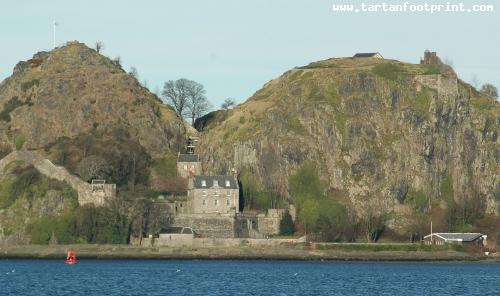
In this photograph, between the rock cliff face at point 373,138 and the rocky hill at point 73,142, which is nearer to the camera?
the rocky hill at point 73,142

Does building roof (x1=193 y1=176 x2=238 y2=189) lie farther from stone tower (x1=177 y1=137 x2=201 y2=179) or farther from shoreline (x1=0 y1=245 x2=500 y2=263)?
stone tower (x1=177 y1=137 x2=201 y2=179)

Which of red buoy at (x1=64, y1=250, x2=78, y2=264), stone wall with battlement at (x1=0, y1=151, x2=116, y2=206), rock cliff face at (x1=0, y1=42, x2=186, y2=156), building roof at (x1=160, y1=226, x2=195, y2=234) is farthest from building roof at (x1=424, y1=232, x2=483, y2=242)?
red buoy at (x1=64, y1=250, x2=78, y2=264)

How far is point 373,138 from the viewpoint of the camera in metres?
168

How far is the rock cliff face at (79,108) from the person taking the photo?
171500mm

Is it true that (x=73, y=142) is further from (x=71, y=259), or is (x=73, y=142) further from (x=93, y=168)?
(x=71, y=259)

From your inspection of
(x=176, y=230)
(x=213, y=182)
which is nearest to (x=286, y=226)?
(x=213, y=182)

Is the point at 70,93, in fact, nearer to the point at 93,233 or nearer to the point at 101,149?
the point at 101,149

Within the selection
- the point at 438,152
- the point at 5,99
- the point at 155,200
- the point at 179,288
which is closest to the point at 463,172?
the point at 438,152

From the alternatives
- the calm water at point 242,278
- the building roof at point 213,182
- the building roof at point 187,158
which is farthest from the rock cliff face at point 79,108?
the calm water at point 242,278

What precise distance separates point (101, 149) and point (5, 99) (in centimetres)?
2188

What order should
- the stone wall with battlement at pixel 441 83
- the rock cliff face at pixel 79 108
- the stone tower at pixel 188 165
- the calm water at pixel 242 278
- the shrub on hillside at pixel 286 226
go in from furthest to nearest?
the stone wall with battlement at pixel 441 83
the rock cliff face at pixel 79 108
the stone tower at pixel 188 165
the shrub on hillside at pixel 286 226
the calm water at pixel 242 278

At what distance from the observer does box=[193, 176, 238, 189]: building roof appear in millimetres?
153250

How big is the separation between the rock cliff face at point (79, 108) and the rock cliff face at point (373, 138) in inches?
275

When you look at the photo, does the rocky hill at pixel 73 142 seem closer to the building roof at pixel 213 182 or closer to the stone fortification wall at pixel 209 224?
the stone fortification wall at pixel 209 224
